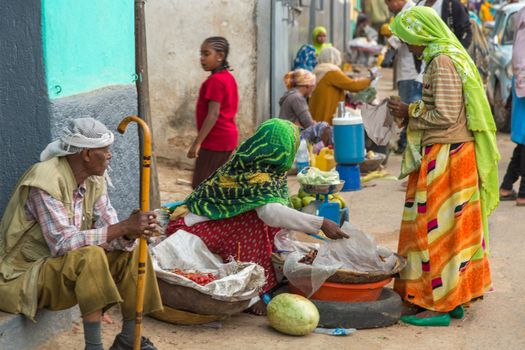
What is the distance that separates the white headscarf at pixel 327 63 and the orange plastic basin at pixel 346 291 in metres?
5.67

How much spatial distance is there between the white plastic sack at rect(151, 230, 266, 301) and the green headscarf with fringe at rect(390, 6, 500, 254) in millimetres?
1446

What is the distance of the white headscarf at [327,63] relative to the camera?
35.1 feet

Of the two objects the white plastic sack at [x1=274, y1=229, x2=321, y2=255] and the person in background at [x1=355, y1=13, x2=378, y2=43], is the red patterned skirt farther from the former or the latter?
the person in background at [x1=355, y1=13, x2=378, y2=43]

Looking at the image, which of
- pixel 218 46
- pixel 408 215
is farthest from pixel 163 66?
pixel 408 215

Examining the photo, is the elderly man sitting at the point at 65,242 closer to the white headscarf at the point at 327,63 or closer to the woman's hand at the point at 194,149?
the woman's hand at the point at 194,149

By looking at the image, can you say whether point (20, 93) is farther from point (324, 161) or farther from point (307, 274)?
point (324, 161)

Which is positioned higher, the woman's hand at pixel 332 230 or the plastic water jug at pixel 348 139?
the woman's hand at pixel 332 230

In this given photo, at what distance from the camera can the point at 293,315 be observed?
16.4 feet

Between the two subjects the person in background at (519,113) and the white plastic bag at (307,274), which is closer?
the white plastic bag at (307,274)

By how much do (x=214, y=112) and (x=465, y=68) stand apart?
8.16ft

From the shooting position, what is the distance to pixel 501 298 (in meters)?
5.95

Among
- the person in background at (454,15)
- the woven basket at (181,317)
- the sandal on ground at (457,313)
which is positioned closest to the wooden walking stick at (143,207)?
the woven basket at (181,317)

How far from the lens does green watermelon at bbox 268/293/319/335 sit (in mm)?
5016

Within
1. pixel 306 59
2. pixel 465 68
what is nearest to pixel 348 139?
pixel 306 59
